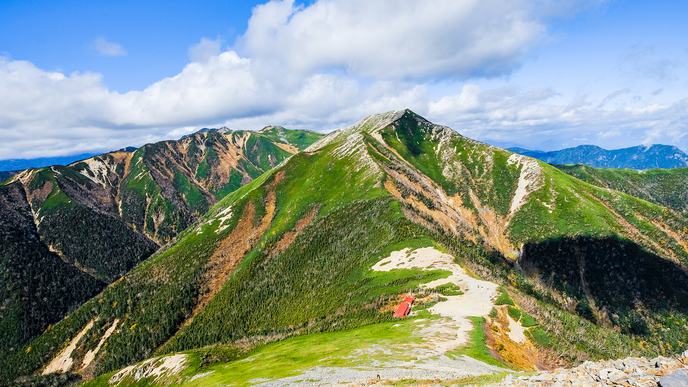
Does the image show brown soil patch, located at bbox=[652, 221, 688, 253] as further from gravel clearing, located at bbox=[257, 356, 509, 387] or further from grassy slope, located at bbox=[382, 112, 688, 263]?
gravel clearing, located at bbox=[257, 356, 509, 387]

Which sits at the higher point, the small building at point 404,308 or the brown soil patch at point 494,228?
the small building at point 404,308

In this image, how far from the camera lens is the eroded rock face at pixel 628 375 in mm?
14969

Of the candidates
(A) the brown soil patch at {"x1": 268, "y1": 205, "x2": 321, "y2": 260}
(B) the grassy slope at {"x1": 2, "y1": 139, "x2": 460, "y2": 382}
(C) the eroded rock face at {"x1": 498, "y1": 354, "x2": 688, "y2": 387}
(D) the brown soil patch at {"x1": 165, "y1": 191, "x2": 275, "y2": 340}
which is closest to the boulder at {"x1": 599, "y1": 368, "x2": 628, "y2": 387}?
(C) the eroded rock face at {"x1": 498, "y1": 354, "x2": 688, "y2": 387}

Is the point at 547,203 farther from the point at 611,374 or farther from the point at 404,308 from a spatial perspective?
the point at 611,374

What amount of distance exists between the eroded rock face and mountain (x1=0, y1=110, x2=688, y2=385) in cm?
1523

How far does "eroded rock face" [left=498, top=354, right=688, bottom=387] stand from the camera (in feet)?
49.1

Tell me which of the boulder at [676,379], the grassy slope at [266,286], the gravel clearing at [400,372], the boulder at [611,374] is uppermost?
the boulder at [676,379]

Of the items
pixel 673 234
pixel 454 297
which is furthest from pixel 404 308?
pixel 673 234

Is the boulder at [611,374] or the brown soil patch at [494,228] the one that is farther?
the brown soil patch at [494,228]

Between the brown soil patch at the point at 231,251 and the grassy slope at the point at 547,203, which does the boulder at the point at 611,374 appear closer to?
the brown soil patch at the point at 231,251

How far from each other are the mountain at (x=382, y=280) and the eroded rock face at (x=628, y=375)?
15235 mm

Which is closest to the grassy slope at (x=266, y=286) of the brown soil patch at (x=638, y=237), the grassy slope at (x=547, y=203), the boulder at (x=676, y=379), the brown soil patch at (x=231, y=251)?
the brown soil patch at (x=231, y=251)

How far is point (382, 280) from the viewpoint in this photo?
70125 mm

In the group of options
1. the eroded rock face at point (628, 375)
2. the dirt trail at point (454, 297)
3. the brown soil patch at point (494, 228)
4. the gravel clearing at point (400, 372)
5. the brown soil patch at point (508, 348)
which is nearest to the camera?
the eroded rock face at point (628, 375)
